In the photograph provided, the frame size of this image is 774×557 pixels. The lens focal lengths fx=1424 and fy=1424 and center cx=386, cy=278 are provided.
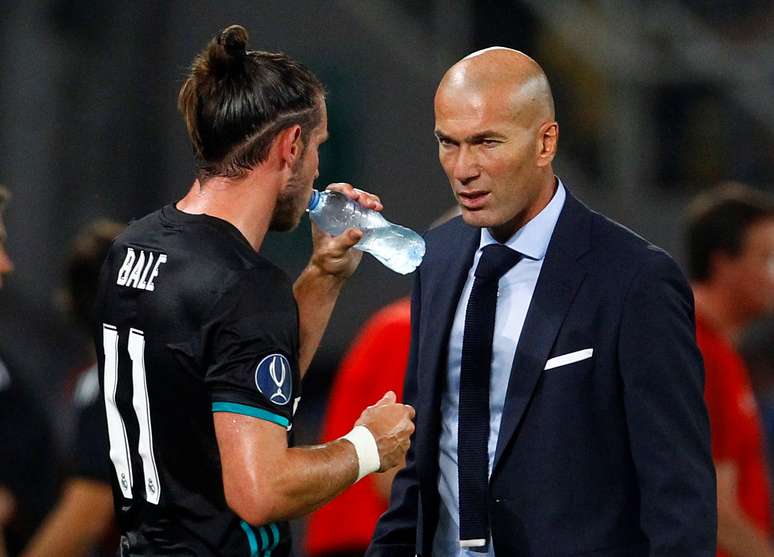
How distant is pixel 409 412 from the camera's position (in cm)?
327

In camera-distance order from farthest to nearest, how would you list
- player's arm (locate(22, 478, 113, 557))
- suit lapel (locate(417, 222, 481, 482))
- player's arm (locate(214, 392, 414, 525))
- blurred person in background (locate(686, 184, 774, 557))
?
player's arm (locate(22, 478, 113, 557))
blurred person in background (locate(686, 184, 774, 557))
suit lapel (locate(417, 222, 481, 482))
player's arm (locate(214, 392, 414, 525))

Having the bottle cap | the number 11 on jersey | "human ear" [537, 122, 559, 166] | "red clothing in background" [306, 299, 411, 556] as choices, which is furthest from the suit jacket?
"red clothing in background" [306, 299, 411, 556]

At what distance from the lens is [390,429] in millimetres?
3225

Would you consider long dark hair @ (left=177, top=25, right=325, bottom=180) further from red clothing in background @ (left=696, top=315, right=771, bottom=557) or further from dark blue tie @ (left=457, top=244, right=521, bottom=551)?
red clothing in background @ (left=696, top=315, right=771, bottom=557)

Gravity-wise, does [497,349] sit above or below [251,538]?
above

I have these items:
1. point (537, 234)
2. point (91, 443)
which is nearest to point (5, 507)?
point (91, 443)

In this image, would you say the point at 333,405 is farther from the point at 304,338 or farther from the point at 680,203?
the point at 680,203

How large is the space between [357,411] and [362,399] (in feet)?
0.15

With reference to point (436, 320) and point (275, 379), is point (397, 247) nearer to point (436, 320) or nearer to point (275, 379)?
point (436, 320)

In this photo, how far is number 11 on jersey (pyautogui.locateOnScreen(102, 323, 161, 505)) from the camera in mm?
3105

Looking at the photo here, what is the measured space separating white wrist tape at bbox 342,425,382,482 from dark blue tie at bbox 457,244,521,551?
20 cm

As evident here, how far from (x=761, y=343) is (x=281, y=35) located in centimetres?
414

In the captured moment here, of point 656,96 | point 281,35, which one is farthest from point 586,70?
point 281,35

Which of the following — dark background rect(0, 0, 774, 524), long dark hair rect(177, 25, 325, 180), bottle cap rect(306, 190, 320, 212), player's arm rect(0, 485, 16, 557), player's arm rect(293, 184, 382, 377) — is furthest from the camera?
dark background rect(0, 0, 774, 524)
